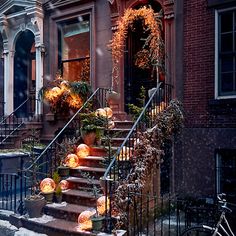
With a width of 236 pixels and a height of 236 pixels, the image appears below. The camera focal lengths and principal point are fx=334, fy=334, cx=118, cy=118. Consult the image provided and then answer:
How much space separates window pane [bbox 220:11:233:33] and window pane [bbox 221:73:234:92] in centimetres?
107

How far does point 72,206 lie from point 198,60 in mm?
4509

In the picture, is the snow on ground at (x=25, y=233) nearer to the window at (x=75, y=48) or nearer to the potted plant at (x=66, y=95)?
the potted plant at (x=66, y=95)

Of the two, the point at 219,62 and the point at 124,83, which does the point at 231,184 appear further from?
the point at 124,83

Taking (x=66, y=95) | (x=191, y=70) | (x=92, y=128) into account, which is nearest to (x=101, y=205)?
(x=92, y=128)

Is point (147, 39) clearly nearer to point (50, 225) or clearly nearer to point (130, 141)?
point (130, 141)

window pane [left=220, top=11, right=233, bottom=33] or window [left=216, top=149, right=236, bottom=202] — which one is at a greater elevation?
window pane [left=220, top=11, right=233, bottom=33]

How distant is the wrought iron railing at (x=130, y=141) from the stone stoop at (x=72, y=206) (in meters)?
0.37

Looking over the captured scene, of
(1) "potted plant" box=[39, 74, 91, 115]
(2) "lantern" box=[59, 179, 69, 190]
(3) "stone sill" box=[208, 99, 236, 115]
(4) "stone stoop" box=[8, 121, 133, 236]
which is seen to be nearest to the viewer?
(4) "stone stoop" box=[8, 121, 133, 236]

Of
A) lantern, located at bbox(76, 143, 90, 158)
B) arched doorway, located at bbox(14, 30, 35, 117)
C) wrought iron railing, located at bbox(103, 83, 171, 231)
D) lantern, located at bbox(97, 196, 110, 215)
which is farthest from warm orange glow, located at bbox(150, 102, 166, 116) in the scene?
arched doorway, located at bbox(14, 30, 35, 117)

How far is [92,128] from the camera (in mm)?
8109

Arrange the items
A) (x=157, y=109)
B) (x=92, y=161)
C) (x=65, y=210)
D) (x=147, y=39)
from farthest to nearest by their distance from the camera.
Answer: (x=147, y=39) → (x=92, y=161) → (x=157, y=109) → (x=65, y=210)

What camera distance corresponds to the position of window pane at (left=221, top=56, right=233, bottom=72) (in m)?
7.91

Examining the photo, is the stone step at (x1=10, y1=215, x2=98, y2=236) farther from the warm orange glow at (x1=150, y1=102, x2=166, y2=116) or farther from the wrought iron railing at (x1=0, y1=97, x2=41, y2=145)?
the wrought iron railing at (x1=0, y1=97, x2=41, y2=145)

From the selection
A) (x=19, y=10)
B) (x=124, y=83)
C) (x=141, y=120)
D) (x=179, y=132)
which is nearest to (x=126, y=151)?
(x=141, y=120)
